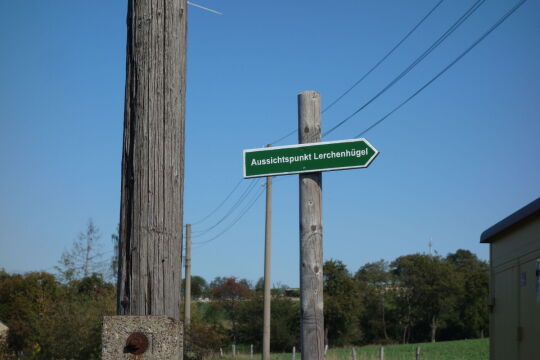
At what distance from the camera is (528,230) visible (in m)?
7.35

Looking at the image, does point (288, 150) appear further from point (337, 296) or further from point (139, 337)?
point (337, 296)

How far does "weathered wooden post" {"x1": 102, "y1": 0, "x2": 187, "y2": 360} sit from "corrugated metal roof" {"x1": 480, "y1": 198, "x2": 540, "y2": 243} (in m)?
5.06

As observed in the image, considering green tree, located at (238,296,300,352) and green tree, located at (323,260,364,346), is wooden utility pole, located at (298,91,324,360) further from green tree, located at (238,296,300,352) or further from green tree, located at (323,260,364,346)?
green tree, located at (323,260,364,346)

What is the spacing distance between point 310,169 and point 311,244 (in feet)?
1.94

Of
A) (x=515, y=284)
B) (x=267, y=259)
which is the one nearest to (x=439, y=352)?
(x=267, y=259)

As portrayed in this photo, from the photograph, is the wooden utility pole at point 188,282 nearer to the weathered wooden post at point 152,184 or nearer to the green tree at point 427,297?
the weathered wooden post at point 152,184

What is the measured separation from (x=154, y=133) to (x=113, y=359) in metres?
0.89

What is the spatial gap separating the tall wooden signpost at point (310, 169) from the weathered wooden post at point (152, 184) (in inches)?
99.9

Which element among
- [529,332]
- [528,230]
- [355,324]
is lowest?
[355,324]

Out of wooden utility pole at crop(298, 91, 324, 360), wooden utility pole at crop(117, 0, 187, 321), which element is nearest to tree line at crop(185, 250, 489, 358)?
wooden utility pole at crop(298, 91, 324, 360)

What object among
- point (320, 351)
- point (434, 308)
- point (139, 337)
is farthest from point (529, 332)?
point (434, 308)

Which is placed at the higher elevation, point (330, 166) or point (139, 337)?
point (330, 166)

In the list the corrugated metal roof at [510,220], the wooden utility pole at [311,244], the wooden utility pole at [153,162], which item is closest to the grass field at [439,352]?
the corrugated metal roof at [510,220]

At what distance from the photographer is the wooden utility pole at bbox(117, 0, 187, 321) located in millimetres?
2625
